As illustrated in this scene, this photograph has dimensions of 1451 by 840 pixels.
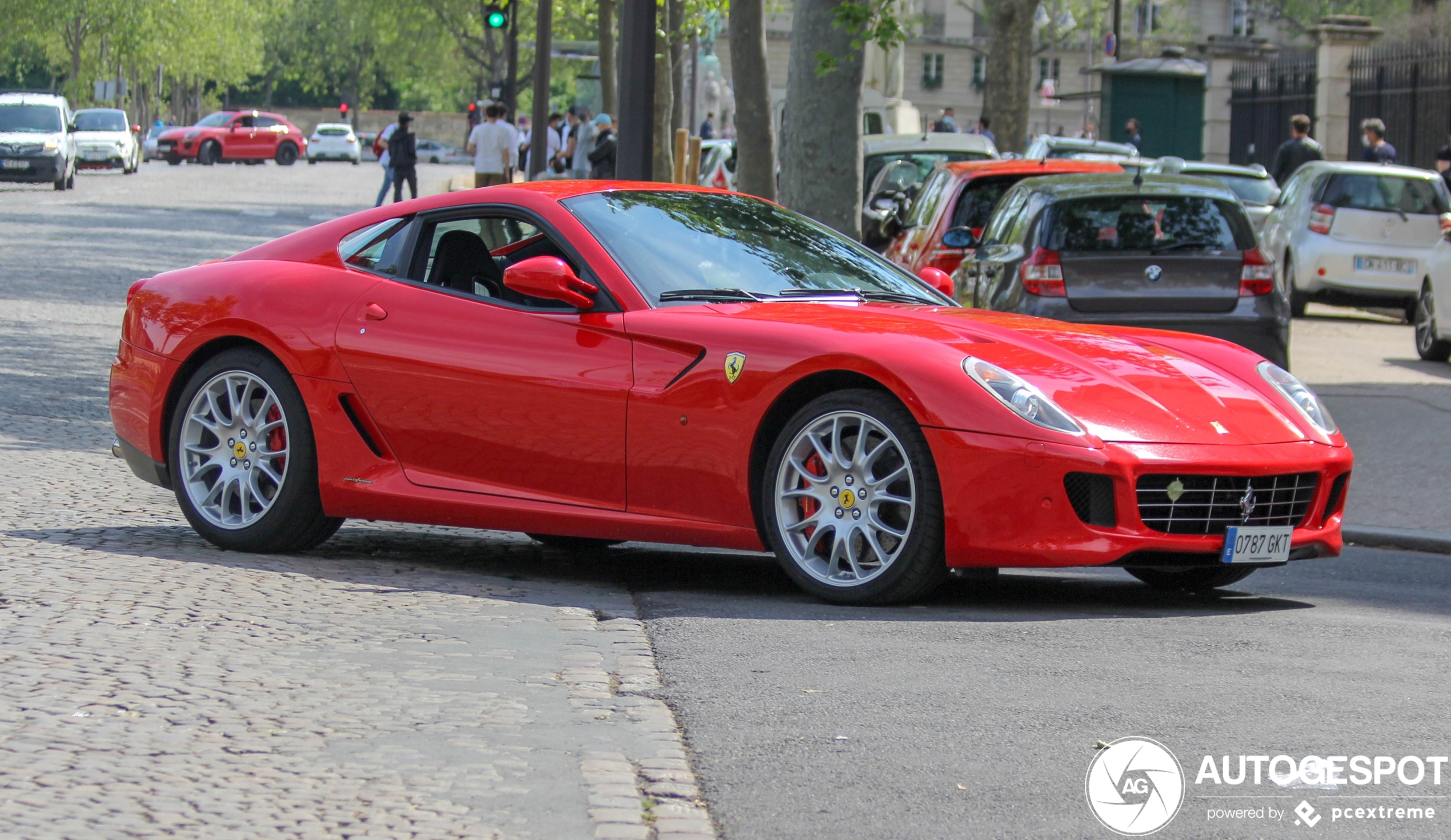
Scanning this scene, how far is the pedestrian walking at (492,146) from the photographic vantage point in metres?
28.3

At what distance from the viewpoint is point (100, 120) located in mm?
51312

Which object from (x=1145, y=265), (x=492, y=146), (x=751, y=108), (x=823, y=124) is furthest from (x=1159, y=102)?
(x=1145, y=265)

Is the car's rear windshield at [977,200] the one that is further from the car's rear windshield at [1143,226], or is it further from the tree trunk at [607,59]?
the tree trunk at [607,59]

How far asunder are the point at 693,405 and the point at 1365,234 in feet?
51.4

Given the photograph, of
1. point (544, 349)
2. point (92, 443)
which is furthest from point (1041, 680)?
point (92, 443)

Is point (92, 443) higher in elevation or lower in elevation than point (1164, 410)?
lower

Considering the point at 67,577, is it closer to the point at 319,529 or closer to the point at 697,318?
the point at 319,529

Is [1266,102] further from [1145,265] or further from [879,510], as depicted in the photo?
[879,510]

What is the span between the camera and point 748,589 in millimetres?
6574

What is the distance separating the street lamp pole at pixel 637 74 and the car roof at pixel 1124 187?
7.91 ft

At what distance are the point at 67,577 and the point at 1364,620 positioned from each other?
407cm

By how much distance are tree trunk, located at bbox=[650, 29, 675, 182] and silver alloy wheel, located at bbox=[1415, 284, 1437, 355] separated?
1807cm

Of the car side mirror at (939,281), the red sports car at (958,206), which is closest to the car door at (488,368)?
the car side mirror at (939,281)

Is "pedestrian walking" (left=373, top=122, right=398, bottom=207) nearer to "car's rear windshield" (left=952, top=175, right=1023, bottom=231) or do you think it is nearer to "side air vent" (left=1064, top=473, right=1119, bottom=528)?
"car's rear windshield" (left=952, top=175, right=1023, bottom=231)
